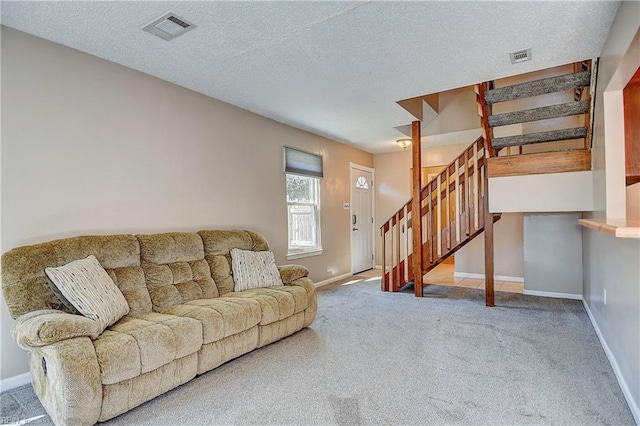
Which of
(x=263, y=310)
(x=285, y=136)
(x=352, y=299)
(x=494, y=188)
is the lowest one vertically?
(x=352, y=299)

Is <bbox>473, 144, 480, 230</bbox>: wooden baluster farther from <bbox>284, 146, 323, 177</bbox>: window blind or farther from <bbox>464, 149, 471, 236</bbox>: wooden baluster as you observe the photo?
<bbox>284, 146, 323, 177</bbox>: window blind

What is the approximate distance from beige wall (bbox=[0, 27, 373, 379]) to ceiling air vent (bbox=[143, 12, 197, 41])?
0.77m

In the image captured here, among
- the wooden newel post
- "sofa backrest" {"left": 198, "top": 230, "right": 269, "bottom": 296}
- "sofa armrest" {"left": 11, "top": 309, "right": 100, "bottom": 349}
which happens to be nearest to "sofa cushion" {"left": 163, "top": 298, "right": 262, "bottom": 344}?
"sofa backrest" {"left": 198, "top": 230, "right": 269, "bottom": 296}

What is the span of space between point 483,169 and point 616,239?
2.27 m

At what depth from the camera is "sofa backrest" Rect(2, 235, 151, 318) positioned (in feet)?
7.10

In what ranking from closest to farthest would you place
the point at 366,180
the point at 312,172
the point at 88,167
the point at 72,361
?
the point at 72,361, the point at 88,167, the point at 312,172, the point at 366,180

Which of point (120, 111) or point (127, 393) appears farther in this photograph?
point (120, 111)

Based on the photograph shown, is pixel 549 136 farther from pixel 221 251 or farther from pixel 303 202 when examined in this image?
pixel 221 251

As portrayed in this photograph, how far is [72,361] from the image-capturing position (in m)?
1.78

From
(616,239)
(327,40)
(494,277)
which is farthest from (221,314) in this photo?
(494,277)

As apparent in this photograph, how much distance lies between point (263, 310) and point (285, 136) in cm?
271

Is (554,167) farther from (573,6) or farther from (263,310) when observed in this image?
(263,310)

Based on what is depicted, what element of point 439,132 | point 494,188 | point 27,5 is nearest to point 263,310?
point 27,5

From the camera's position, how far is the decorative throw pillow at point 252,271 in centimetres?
337
